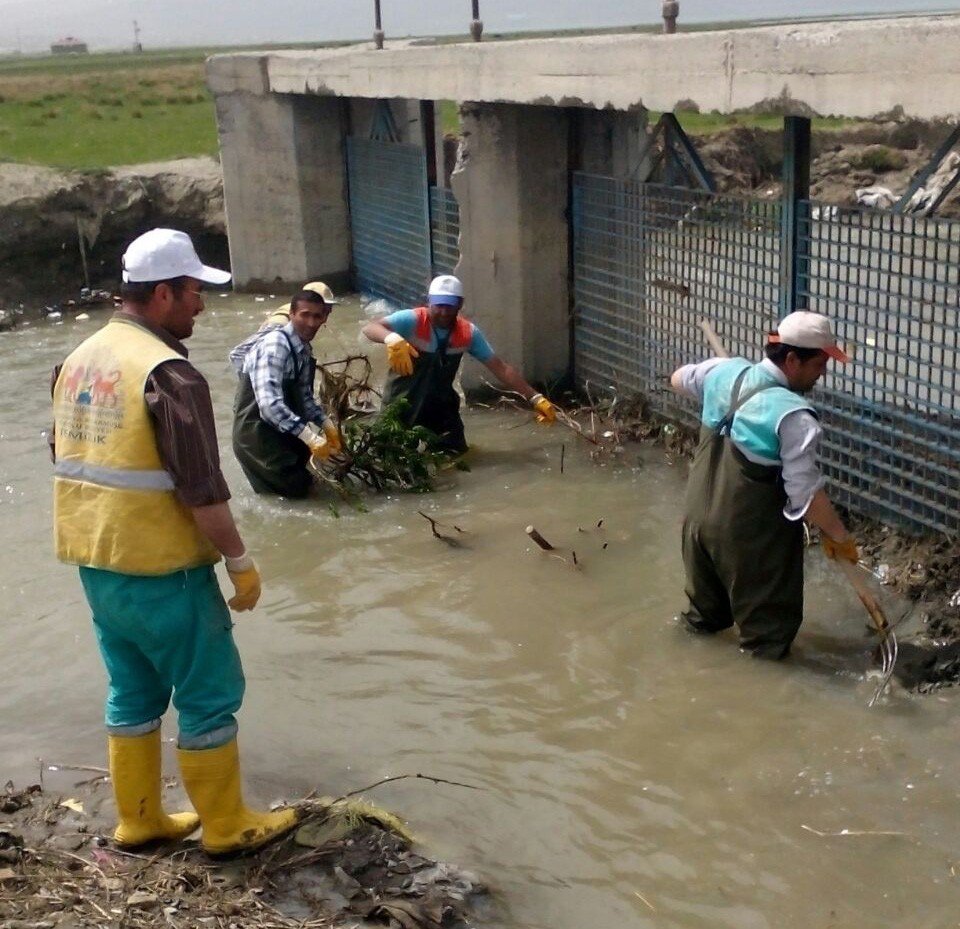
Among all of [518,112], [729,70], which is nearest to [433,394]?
[518,112]

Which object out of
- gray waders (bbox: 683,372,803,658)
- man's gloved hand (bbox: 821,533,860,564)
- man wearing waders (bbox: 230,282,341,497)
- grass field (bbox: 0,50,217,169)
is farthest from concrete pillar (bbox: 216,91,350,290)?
man's gloved hand (bbox: 821,533,860,564)

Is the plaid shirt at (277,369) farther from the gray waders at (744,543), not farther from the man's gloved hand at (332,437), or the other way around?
the gray waders at (744,543)

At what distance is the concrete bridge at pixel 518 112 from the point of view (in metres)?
5.65

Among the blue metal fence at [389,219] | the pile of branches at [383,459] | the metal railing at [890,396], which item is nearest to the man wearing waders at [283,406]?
the pile of branches at [383,459]

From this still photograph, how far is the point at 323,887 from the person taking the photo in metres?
3.94

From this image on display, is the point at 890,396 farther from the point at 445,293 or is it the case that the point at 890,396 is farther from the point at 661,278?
the point at 445,293

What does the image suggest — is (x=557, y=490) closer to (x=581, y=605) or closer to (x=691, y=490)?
(x=581, y=605)

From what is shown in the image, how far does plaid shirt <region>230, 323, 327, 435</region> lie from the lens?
7.21m

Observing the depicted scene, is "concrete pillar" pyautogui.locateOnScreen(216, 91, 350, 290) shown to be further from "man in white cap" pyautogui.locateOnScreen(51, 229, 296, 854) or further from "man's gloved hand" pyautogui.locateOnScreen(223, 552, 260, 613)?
"man's gloved hand" pyautogui.locateOnScreen(223, 552, 260, 613)

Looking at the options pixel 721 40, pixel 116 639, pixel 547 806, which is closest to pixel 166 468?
pixel 116 639

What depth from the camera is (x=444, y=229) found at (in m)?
11.3

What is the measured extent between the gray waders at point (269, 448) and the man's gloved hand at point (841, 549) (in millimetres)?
3412

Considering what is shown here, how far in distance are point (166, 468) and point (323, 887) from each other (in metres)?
1.36

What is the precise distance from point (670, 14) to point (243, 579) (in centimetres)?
460
